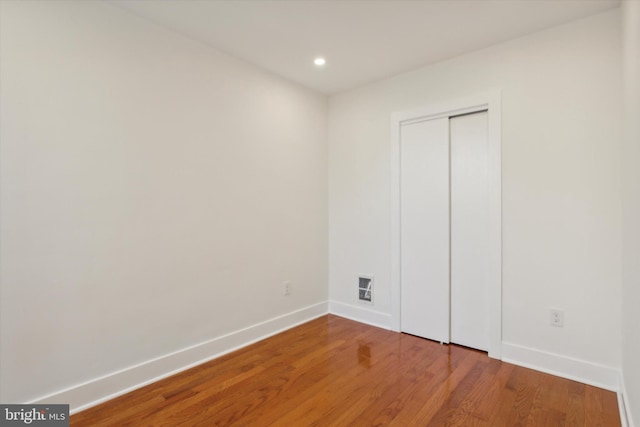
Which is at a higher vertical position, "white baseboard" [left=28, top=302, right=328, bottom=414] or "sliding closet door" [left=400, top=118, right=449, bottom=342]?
"sliding closet door" [left=400, top=118, right=449, bottom=342]

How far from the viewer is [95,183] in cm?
197

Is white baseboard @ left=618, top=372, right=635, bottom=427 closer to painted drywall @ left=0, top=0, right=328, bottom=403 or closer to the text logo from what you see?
painted drywall @ left=0, top=0, right=328, bottom=403

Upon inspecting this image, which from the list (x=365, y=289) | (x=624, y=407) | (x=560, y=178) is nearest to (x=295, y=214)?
(x=365, y=289)

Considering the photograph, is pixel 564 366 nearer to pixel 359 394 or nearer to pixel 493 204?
pixel 493 204

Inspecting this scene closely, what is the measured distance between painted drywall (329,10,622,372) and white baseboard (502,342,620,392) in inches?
0.6

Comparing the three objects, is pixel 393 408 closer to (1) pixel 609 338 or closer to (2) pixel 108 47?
(1) pixel 609 338

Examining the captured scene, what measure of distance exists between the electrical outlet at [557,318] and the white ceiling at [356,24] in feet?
6.51

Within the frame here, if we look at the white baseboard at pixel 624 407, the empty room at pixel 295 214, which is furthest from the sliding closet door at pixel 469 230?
the white baseboard at pixel 624 407

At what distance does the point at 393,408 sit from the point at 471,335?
3.77 feet

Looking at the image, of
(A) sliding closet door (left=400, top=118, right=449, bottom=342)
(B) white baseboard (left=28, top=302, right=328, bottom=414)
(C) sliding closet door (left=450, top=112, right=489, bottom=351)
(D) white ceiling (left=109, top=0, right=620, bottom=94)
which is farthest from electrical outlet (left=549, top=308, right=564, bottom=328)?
(B) white baseboard (left=28, top=302, right=328, bottom=414)

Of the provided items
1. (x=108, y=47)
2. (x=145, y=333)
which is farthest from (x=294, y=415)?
(x=108, y=47)

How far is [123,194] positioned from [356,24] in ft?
6.26

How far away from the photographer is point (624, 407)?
1846 millimetres

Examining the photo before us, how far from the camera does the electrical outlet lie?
2.27m
